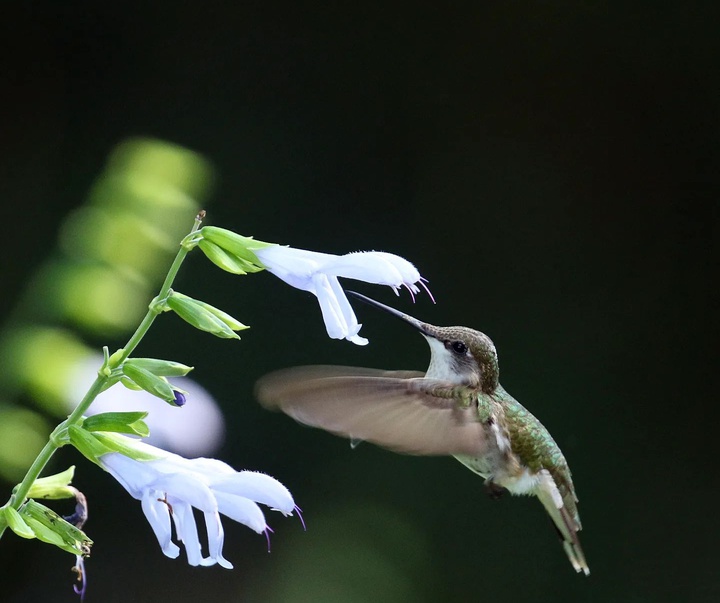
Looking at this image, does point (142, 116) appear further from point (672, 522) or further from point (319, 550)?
point (672, 522)

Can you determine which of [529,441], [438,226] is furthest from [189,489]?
[438,226]

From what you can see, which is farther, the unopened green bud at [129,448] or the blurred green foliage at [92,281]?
the blurred green foliage at [92,281]

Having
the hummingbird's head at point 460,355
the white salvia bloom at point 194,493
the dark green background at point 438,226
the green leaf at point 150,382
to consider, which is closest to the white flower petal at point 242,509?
the white salvia bloom at point 194,493

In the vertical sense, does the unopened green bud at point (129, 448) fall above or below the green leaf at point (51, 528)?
above

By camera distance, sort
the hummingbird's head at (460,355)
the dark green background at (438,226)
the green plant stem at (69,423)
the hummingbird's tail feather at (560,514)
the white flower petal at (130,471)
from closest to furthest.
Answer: the green plant stem at (69,423)
the white flower petal at (130,471)
the hummingbird's head at (460,355)
the hummingbird's tail feather at (560,514)
the dark green background at (438,226)

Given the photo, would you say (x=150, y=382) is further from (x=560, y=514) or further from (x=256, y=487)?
(x=560, y=514)

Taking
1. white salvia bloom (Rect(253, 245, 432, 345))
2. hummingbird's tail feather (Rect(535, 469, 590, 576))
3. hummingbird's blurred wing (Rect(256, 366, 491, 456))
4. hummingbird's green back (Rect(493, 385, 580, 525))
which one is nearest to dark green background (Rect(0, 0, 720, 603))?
hummingbird's tail feather (Rect(535, 469, 590, 576))

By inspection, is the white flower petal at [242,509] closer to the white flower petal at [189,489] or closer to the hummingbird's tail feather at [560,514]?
the white flower petal at [189,489]

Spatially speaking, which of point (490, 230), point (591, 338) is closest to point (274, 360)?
point (490, 230)
